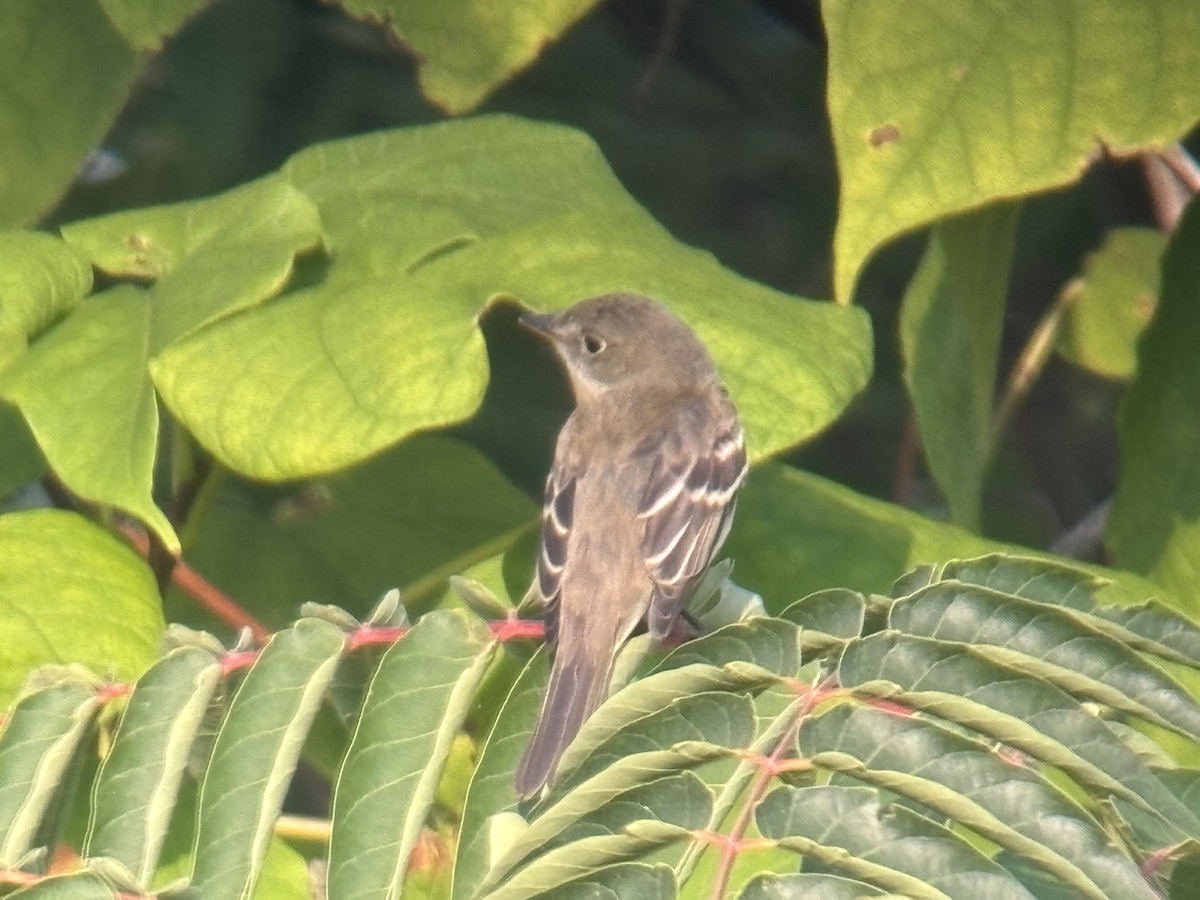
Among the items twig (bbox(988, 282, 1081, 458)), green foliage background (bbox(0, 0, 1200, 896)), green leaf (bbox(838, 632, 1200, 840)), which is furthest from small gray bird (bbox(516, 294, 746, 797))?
twig (bbox(988, 282, 1081, 458))

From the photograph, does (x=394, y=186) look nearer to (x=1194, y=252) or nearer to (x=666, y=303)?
(x=666, y=303)

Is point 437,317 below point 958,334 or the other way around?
the other way around

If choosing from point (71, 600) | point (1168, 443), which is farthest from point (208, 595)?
point (1168, 443)

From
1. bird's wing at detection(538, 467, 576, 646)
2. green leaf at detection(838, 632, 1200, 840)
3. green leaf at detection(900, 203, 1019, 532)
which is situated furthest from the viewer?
green leaf at detection(900, 203, 1019, 532)

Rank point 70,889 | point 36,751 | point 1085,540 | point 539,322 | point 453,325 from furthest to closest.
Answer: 1. point 1085,540
2. point 539,322
3. point 453,325
4. point 36,751
5. point 70,889

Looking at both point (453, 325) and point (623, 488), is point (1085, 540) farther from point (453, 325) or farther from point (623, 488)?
point (453, 325)

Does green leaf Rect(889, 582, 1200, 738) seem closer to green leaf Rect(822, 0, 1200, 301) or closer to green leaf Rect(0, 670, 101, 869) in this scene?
green leaf Rect(822, 0, 1200, 301)

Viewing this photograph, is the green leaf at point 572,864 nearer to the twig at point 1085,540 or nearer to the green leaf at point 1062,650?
the green leaf at point 1062,650
